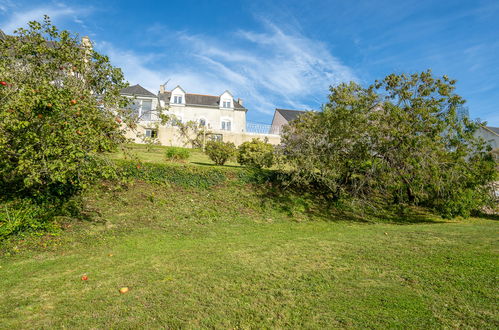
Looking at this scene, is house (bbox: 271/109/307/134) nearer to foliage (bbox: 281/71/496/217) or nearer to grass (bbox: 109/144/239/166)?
grass (bbox: 109/144/239/166)

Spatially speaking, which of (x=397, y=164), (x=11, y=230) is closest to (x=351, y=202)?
(x=397, y=164)

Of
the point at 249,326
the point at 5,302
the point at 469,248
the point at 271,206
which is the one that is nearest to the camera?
the point at 249,326

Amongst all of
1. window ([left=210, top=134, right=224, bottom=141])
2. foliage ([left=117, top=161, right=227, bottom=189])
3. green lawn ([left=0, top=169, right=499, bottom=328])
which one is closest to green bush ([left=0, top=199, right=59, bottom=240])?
green lawn ([left=0, top=169, right=499, bottom=328])

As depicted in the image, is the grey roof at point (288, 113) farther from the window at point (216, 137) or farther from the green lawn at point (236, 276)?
the green lawn at point (236, 276)

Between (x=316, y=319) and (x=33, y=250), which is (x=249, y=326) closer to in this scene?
(x=316, y=319)

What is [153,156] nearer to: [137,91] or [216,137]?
[216,137]

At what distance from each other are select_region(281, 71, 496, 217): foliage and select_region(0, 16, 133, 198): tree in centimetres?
649

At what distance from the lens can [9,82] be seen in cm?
658

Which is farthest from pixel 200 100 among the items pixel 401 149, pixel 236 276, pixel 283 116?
pixel 236 276

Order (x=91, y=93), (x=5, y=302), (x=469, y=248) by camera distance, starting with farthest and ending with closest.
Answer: (x=91, y=93), (x=469, y=248), (x=5, y=302)

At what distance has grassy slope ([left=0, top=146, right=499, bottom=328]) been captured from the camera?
11.4 feet

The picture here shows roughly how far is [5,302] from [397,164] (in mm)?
11147

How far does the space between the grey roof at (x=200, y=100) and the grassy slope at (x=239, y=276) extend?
29.9 meters

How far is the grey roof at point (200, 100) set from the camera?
123 ft
